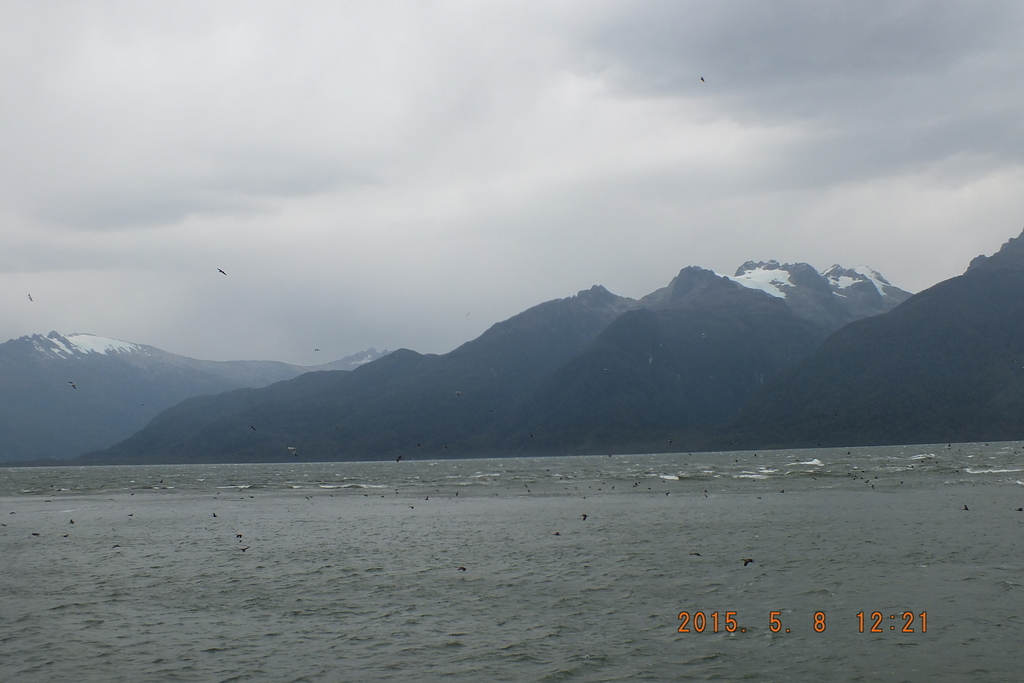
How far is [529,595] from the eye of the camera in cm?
4256

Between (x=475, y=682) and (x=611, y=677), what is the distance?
449 centimetres

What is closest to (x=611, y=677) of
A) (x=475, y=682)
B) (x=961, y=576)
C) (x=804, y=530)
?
(x=475, y=682)

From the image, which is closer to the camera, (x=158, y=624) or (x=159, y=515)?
(x=158, y=624)

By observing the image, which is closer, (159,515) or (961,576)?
(961,576)

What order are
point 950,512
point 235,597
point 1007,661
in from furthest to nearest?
point 950,512, point 235,597, point 1007,661

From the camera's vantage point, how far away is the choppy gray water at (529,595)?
3042 cm

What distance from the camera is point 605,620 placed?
3647cm

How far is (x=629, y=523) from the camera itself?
2918 inches

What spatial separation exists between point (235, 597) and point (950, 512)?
57.3 m

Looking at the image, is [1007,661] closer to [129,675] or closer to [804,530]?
[129,675]

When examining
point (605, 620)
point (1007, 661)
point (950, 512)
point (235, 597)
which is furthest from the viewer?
point (950, 512)

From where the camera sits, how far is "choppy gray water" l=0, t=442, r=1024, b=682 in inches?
1198

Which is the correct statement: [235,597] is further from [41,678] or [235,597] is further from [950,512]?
[950,512]

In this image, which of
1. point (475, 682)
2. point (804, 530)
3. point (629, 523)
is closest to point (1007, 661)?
point (475, 682)
